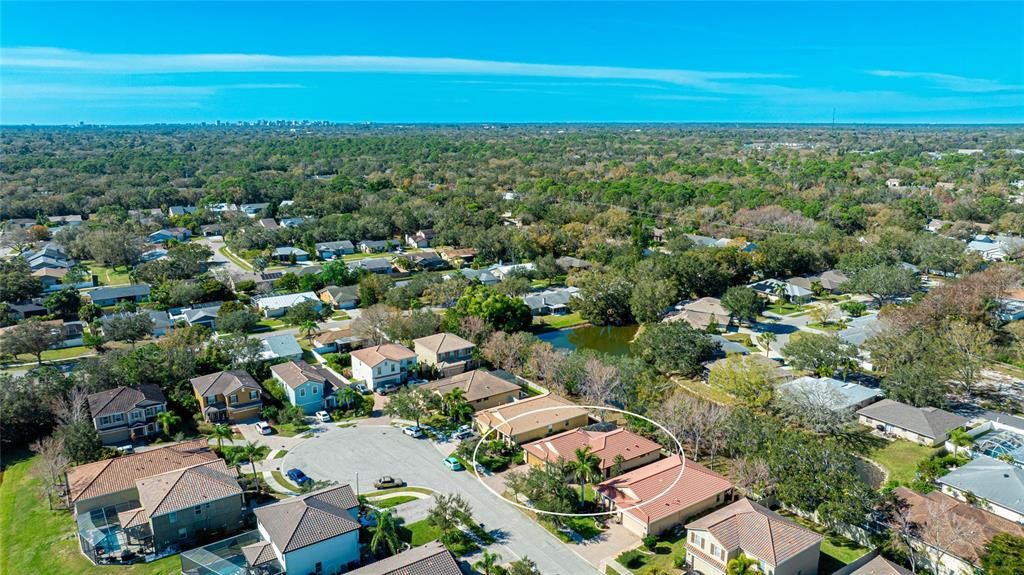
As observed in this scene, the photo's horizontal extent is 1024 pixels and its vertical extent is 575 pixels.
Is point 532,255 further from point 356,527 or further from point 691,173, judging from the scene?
point 691,173

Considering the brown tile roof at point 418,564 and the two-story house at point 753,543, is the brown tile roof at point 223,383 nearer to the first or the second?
the brown tile roof at point 418,564

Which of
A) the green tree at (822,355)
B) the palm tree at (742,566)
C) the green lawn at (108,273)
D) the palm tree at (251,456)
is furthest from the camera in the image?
the green lawn at (108,273)

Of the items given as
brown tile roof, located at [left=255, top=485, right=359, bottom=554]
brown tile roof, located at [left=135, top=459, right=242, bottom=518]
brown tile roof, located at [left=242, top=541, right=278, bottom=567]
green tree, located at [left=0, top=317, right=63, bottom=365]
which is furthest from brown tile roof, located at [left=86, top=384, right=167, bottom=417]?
brown tile roof, located at [left=242, top=541, right=278, bottom=567]

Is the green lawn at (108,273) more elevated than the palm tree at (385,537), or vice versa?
the green lawn at (108,273)

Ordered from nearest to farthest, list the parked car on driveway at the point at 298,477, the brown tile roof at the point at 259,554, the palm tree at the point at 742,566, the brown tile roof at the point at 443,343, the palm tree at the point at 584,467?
the palm tree at the point at 742,566 < the brown tile roof at the point at 259,554 < the palm tree at the point at 584,467 < the parked car on driveway at the point at 298,477 < the brown tile roof at the point at 443,343

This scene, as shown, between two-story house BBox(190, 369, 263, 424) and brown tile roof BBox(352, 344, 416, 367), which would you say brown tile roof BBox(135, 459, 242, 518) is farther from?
brown tile roof BBox(352, 344, 416, 367)

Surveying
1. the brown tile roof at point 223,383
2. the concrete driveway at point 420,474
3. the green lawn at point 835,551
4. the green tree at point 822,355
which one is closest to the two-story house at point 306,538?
the concrete driveway at point 420,474
